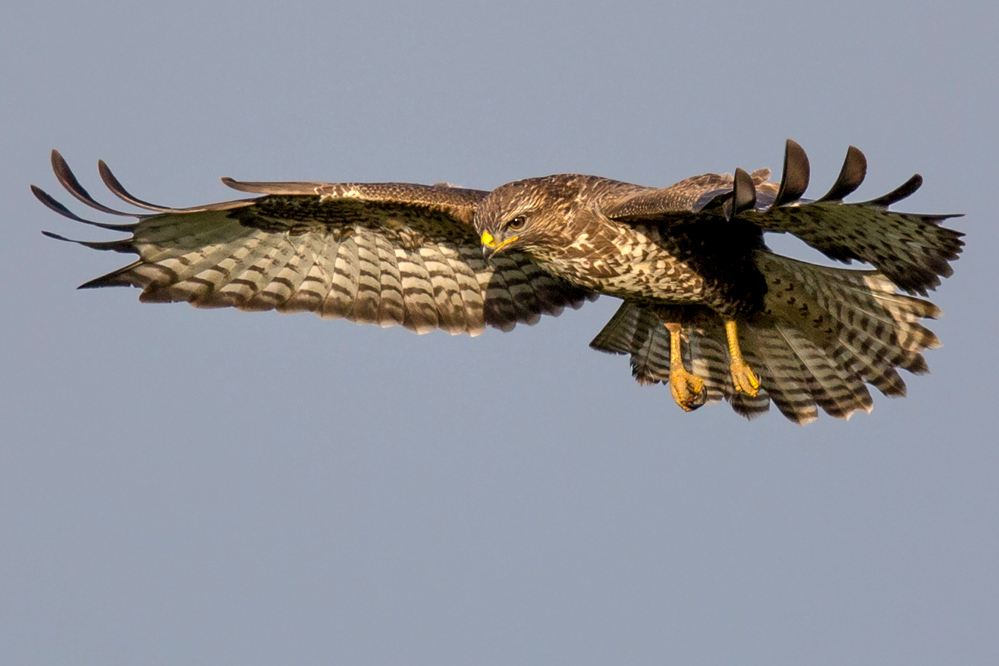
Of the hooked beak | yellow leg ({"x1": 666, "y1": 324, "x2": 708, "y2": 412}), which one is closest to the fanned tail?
yellow leg ({"x1": 666, "y1": 324, "x2": 708, "y2": 412})

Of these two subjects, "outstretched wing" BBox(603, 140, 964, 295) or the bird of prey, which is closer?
"outstretched wing" BBox(603, 140, 964, 295)

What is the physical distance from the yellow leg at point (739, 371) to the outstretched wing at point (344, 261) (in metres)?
1.19

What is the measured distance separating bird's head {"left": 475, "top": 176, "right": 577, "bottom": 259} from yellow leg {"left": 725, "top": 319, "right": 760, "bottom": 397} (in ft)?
5.35

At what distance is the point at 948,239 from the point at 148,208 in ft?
15.8

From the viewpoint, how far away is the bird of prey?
8.98 m

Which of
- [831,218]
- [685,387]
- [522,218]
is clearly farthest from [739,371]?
[831,218]

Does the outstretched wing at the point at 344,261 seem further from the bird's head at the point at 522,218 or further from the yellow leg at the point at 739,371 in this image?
the yellow leg at the point at 739,371

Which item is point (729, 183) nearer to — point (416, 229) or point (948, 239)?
point (948, 239)

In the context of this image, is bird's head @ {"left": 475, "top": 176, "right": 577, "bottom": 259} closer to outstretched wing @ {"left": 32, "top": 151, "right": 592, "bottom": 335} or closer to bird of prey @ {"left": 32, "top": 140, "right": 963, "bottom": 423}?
bird of prey @ {"left": 32, "top": 140, "right": 963, "bottom": 423}

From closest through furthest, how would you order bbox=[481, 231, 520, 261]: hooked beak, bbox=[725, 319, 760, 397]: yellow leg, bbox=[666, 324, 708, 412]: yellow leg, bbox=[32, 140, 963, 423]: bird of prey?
1. bbox=[32, 140, 963, 423]: bird of prey
2. bbox=[481, 231, 520, 261]: hooked beak
3. bbox=[725, 319, 760, 397]: yellow leg
4. bbox=[666, 324, 708, 412]: yellow leg

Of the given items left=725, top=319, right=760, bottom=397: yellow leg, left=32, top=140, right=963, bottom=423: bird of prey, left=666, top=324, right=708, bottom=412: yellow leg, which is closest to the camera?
left=32, top=140, right=963, bottom=423: bird of prey

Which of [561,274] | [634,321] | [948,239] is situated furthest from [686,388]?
[948,239]

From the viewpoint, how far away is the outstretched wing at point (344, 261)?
33.4 feet

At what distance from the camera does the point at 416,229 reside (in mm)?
10711
